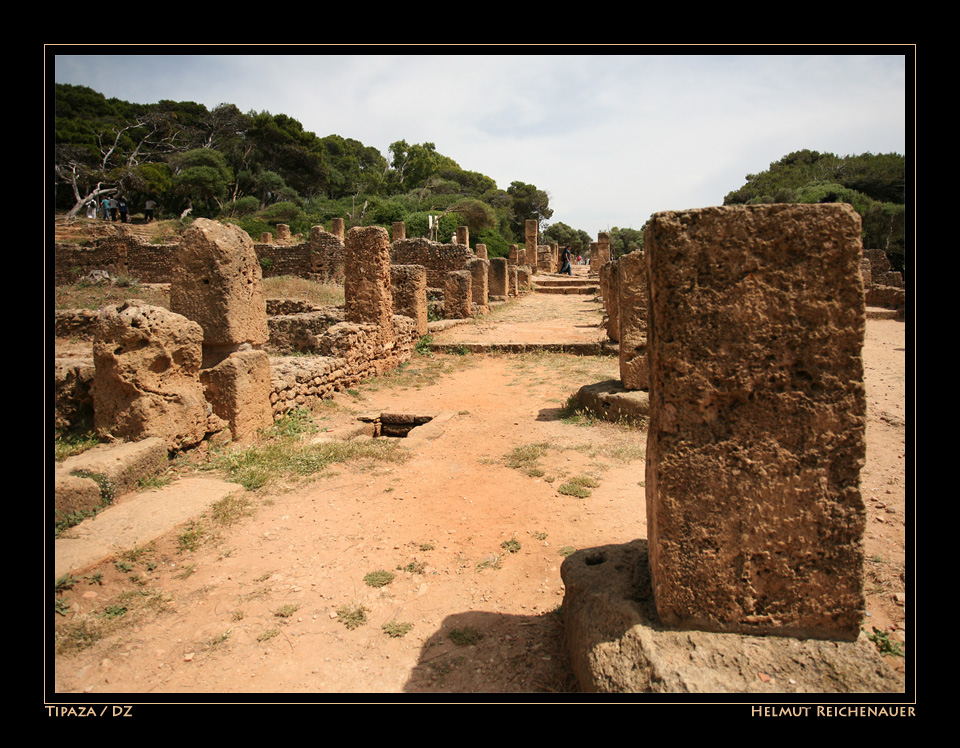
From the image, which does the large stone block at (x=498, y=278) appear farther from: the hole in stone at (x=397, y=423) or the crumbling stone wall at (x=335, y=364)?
the hole in stone at (x=397, y=423)

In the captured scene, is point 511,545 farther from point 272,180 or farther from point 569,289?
point 272,180

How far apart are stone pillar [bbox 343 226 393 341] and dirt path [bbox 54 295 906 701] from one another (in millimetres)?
4497

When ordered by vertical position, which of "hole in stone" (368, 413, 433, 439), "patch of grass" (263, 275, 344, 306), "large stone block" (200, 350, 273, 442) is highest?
"patch of grass" (263, 275, 344, 306)

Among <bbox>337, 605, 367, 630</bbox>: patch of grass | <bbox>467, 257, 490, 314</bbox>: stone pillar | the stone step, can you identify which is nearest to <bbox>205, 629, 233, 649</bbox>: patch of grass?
<bbox>337, 605, 367, 630</bbox>: patch of grass

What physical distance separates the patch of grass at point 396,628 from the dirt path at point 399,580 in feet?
0.03

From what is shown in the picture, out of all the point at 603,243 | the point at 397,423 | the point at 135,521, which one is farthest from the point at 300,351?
the point at 603,243

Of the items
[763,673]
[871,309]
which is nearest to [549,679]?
[763,673]

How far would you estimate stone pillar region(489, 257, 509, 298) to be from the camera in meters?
20.5

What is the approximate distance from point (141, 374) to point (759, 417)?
4591 millimetres

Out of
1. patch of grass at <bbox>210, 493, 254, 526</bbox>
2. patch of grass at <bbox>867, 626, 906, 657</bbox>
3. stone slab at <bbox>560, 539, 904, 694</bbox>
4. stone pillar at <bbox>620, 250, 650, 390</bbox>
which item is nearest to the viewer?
stone slab at <bbox>560, 539, 904, 694</bbox>

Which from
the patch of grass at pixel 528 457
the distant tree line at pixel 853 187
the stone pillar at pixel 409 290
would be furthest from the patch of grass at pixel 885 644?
the distant tree line at pixel 853 187

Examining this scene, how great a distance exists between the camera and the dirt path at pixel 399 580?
2.51 m

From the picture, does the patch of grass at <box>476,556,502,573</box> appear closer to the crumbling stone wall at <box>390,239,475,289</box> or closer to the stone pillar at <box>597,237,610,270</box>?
the crumbling stone wall at <box>390,239,475,289</box>

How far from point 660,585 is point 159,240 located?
25.9m
